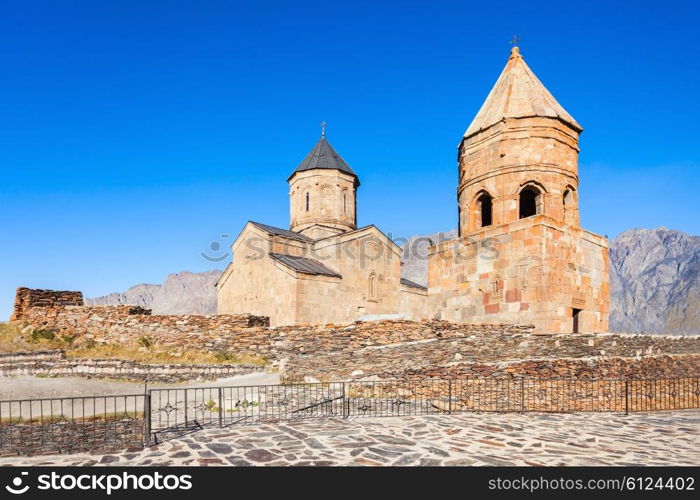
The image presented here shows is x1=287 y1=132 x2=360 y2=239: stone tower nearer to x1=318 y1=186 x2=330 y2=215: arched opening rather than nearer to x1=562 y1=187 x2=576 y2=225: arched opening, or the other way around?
x1=318 y1=186 x2=330 y2=215: arched opening

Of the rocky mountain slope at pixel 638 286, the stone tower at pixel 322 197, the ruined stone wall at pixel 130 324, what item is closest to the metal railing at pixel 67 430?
the ruined stone wall at pixel 130 324

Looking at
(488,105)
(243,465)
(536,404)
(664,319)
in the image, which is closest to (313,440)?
(243,465)

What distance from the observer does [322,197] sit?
2306 centimetres

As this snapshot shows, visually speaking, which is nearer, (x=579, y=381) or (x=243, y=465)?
(x=243, y=465)

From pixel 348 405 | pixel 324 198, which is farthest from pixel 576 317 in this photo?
pixel 324 198

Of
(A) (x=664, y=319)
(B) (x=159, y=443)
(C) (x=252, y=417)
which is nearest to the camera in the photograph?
(B) (x=159, y=443)

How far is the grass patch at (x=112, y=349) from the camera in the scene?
13242 mm

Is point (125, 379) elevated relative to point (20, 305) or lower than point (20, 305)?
lower

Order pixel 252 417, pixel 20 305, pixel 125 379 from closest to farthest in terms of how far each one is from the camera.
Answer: pixel 252 417 < pixel 125 379 < pixel 20 305

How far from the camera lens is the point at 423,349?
11.3 m

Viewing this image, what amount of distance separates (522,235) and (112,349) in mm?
11476

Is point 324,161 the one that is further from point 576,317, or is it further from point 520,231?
point 576,317

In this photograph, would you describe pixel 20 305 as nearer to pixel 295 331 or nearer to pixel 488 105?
pixel 295 331

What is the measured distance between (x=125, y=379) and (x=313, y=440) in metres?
8.09
